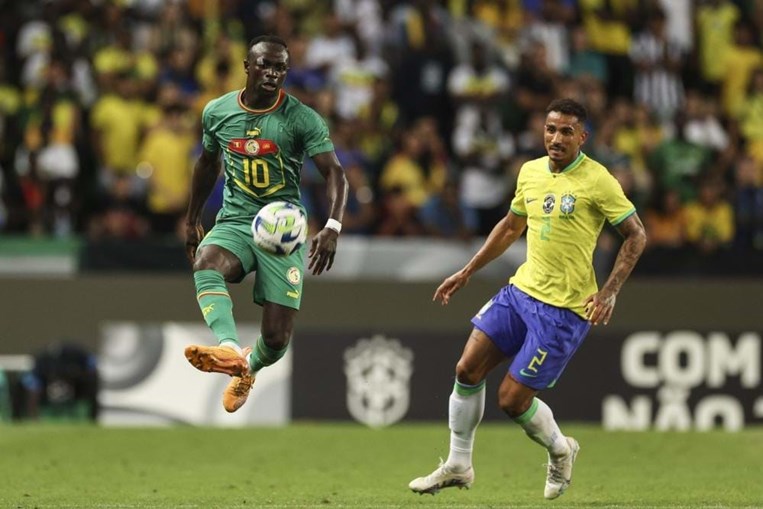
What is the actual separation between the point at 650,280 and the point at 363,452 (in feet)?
16.5

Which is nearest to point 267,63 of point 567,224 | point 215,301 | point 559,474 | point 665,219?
point 215,301

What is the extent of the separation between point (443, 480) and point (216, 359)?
1774 millimetres

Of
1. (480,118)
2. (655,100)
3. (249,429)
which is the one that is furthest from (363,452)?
(655,100)

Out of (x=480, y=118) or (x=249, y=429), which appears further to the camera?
(x=480, y=118)

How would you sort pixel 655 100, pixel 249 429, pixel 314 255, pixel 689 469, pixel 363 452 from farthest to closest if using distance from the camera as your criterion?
pixel 655 100 → pixel 249 429 → pixel 363 452 → pixel 689 469 → pixel 314 255

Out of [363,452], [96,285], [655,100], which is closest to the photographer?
[363,452]

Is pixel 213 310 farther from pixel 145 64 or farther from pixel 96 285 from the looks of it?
pixel 145 64

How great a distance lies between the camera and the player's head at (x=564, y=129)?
9570 mm

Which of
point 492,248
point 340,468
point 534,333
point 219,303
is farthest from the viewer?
point 340,468

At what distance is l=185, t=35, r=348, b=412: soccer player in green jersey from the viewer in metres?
9.92

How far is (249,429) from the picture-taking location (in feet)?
53.3

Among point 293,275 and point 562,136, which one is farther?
point 293,275

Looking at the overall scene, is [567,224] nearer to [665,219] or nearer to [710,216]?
[665,219]

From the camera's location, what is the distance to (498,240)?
10117 millimetres
